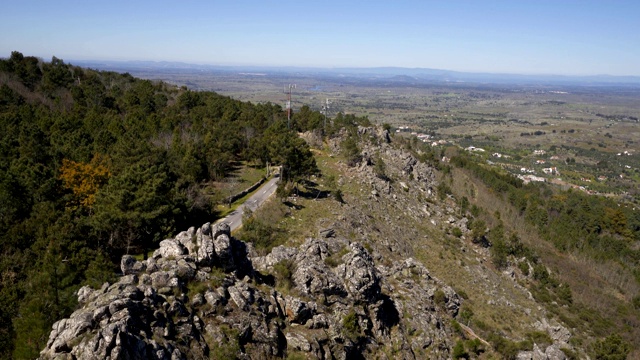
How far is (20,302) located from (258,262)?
13.8m

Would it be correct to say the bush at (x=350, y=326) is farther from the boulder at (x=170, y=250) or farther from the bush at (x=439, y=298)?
the bush at (x=439, y=298)

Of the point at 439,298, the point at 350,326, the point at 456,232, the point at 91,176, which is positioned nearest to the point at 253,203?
the point at 91,176

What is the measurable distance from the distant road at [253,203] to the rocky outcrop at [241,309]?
11.6m

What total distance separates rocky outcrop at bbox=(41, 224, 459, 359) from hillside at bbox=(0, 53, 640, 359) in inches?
3.7

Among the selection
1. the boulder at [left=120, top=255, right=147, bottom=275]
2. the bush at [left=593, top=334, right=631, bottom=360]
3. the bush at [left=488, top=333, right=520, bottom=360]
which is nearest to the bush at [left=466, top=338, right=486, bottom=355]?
the bush at [left=488, top=333, right=520, bottom=360]

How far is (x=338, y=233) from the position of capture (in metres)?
41.0

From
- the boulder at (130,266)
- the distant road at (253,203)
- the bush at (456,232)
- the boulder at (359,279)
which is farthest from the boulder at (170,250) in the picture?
the bush at (456,232)

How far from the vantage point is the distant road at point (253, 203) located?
137ft

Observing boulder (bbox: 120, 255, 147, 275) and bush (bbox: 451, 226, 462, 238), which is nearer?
boulder (bbox: 120, 255, 147, 275)

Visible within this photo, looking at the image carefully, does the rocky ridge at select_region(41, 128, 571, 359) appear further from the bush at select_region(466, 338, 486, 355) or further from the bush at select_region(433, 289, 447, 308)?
the bush at select_region(466, 338, 486, 355)

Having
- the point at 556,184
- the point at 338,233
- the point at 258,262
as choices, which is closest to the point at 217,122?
the point at 338,233

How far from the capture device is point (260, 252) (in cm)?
3148

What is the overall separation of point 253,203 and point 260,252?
53.6 ft

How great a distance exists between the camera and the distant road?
4168cm
